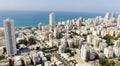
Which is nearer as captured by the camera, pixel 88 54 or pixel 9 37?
pixel 88 54

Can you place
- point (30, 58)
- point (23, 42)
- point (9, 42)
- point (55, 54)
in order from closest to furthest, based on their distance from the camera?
1. point (30, 58)
2. point (9, 42)
3. point (55, 54)
4. point (23, 42)

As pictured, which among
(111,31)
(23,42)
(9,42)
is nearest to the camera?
(9,42)

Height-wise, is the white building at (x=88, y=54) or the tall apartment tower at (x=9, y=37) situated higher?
the tall apartment tower at (x=9, y=37)

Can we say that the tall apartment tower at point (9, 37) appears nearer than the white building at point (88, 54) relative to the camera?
No

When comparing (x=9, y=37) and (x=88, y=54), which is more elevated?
(x=9, y=37)

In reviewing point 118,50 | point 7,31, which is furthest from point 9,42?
point 118,50

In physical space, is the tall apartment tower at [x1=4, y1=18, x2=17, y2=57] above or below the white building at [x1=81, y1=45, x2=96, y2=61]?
above

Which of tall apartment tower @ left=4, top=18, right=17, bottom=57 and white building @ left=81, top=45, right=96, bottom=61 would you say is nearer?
white building @ left=81, top=45, right=96, bottom=61

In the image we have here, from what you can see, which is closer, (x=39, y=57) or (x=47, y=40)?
(x=39, y=57)

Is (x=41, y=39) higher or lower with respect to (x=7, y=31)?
lower

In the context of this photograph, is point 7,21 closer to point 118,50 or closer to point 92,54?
point 92,54

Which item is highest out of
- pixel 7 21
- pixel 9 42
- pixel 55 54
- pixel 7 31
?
pixel 7 21
